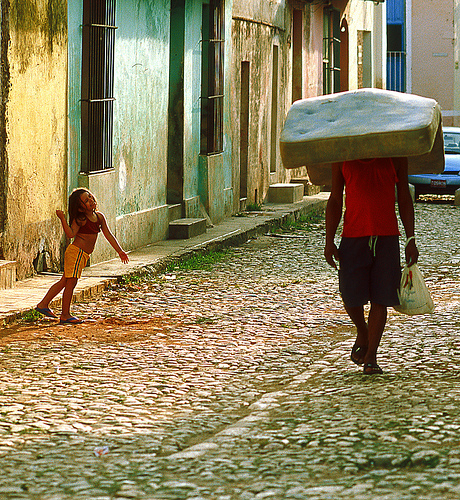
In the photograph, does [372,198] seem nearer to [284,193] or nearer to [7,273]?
[7,273]

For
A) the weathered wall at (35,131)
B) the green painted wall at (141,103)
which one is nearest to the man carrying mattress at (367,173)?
the weathered wall at (35,131)

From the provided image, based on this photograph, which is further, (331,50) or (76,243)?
(331,50)

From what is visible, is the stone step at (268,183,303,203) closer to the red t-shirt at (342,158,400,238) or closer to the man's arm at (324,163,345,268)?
the man's arm at (324,163,345,268)

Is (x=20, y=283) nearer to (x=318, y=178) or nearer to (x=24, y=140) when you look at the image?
(x=24, y=140)

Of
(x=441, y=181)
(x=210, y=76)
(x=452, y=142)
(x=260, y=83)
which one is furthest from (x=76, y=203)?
(x=452, y=142)

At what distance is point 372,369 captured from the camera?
6.26 meters

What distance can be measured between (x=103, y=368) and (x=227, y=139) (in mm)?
9869

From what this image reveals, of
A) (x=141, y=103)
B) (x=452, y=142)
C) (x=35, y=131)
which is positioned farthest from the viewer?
(x=452, y=142)

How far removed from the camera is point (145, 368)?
6.73 metres

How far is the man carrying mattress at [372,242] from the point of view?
616 centimetres

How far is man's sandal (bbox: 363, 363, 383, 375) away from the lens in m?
6.27

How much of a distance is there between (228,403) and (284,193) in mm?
12961

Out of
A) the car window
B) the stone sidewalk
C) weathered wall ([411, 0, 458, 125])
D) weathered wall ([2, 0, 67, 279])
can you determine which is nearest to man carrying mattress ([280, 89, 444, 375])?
the stone sidewalk

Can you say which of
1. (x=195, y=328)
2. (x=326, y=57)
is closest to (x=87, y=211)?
(x=195, y=328)
